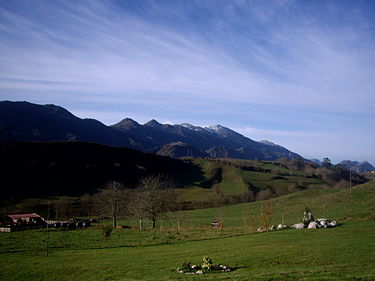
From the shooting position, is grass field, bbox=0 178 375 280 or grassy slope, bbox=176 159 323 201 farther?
grassy slope, bbox=176 159 323 201

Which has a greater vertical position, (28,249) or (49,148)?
(49,148)

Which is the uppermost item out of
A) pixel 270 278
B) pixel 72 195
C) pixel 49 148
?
pixel 49 148

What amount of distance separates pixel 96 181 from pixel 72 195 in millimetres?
22295

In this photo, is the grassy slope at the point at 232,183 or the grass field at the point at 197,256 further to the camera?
the grassy slope at the point at 232,183

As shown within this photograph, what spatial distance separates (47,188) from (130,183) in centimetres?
4108

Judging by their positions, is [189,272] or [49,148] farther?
[49,148]

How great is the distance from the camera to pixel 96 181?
132 meters

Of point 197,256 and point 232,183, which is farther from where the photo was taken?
point 232,183

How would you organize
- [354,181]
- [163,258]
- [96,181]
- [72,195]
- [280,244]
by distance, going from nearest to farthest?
[163,258]
[280,244]
[72,195]
[96,181]
[354,181]

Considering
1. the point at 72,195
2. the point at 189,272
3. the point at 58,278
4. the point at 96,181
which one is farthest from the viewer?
the point at 96,181

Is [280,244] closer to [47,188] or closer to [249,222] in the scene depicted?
[249,222]

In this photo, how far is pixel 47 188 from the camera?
4395 inches

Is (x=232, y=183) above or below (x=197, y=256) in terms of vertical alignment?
below

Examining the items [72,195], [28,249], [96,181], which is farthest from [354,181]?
[28,249]
